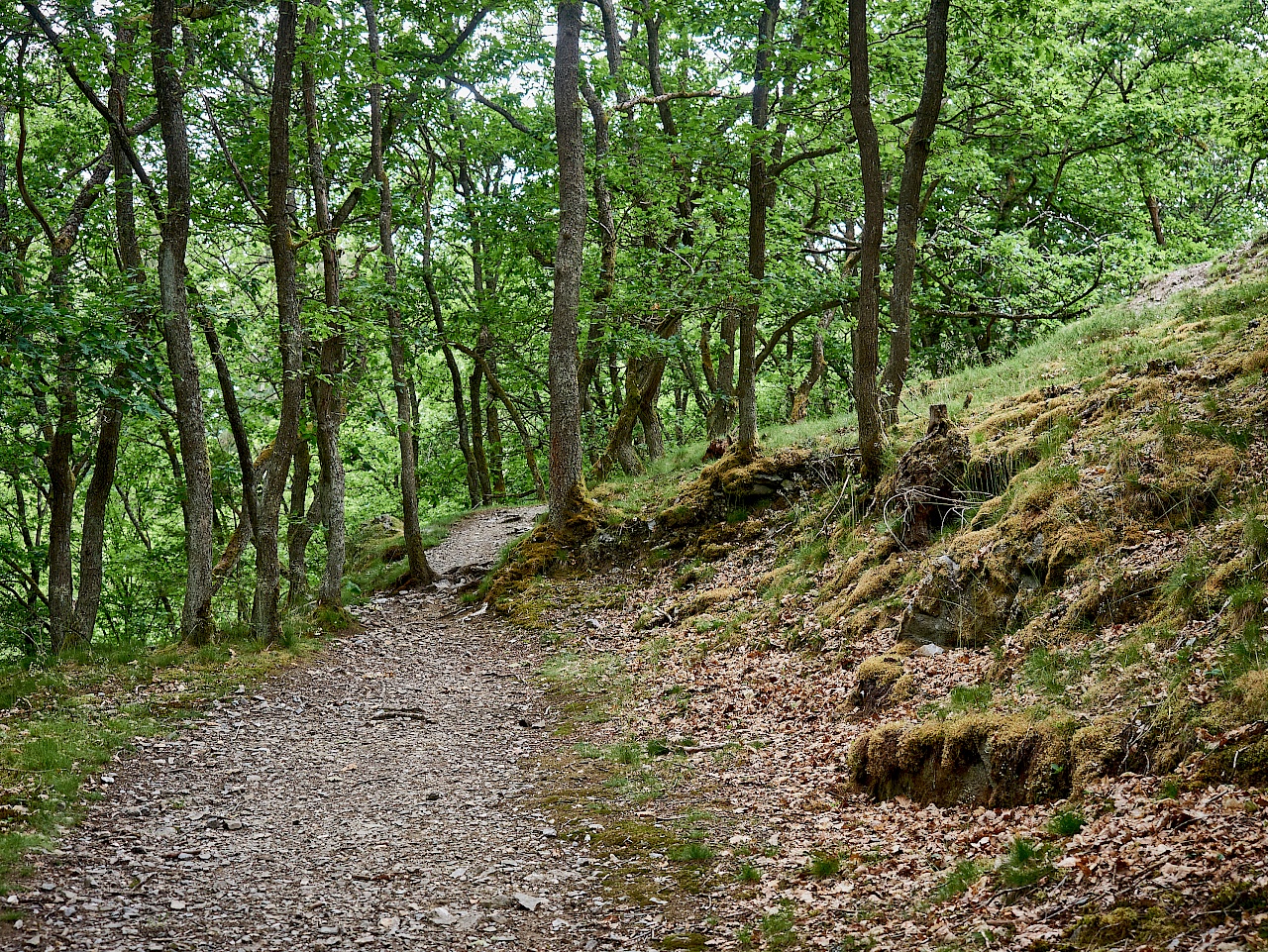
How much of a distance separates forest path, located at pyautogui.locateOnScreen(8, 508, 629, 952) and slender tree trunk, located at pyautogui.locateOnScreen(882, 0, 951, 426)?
6.19 m

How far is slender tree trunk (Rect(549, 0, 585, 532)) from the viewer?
46.9 feet

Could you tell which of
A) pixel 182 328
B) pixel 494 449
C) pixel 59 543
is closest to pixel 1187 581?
pixel 182 328

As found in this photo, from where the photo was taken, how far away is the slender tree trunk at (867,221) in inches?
403

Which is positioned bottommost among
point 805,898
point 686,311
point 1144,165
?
point 805,898

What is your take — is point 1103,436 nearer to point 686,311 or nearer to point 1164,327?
point 1164,327

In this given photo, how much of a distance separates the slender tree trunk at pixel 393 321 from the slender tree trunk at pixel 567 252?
2.52 metres

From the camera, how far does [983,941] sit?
4.03 meters

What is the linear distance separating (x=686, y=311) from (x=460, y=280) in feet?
30.8

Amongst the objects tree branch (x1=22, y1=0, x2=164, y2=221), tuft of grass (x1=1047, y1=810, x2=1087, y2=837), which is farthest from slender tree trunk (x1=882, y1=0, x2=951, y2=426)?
tree branch (x1=22, y1=0, x2=164, y2=221)

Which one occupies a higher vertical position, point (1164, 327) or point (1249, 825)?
point (1164, 327)

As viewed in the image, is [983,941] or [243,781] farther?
[243,781]

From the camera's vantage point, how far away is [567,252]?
48.0 ft

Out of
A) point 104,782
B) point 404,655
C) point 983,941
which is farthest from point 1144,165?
point 104,782

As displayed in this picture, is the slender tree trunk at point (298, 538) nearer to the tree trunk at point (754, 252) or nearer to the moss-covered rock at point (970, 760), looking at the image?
the tree trunk at point (754, 252)
